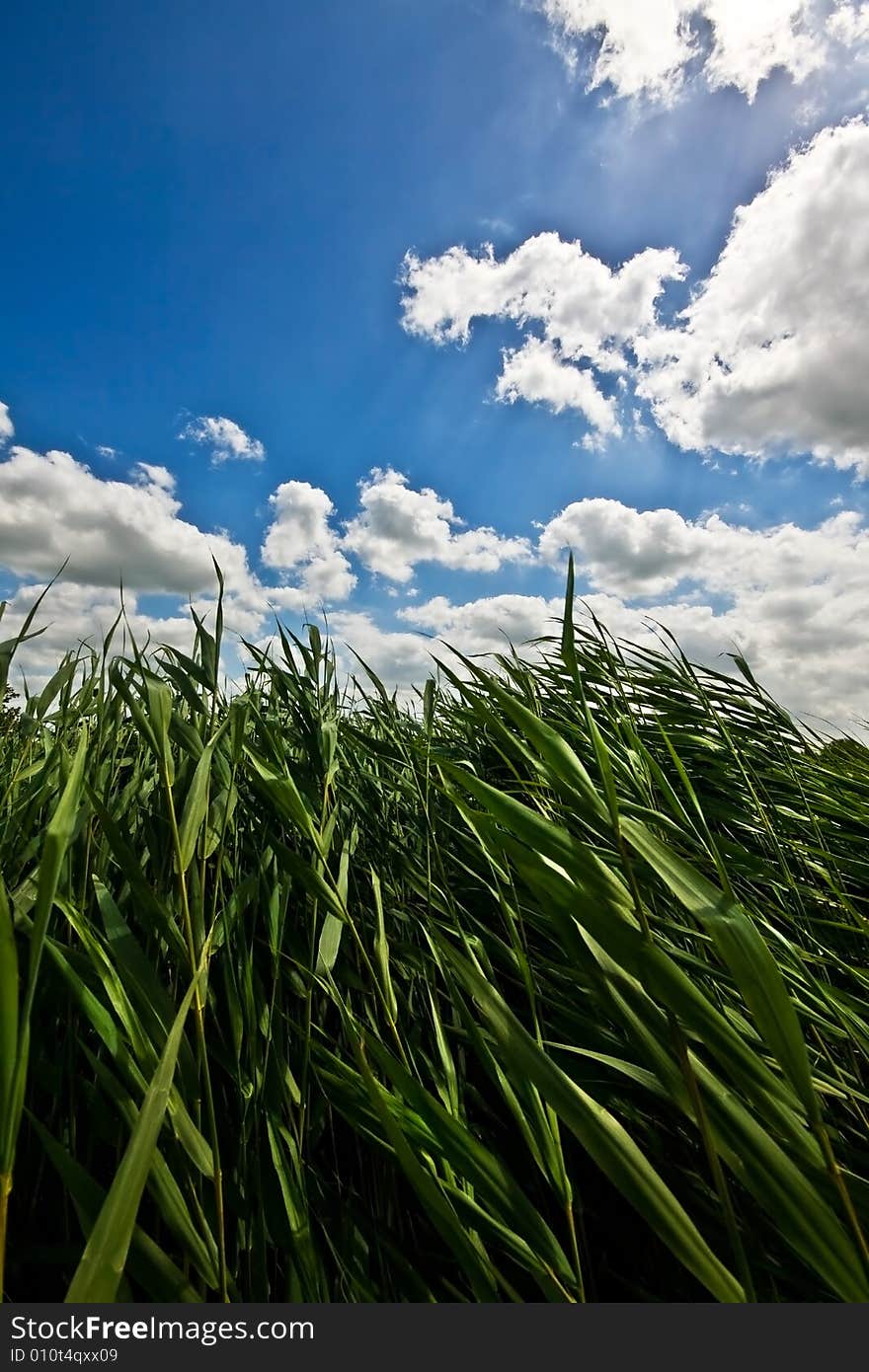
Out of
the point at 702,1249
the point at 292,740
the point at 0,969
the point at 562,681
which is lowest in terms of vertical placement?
A: the point at 702,1249

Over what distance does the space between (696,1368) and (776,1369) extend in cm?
9

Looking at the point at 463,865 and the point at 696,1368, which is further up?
the point at 463,865

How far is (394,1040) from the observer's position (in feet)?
4.42

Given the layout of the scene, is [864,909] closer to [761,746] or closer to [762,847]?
[762,847]

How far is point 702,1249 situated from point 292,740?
4.55 ft

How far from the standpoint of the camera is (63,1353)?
2.64 feet

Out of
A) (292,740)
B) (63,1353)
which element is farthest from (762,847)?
(63,1353)

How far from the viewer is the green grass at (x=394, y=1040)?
0.76m

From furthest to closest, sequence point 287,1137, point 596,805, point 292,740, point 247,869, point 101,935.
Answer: point 292,740
point 247,869
point 101,935
point 287,1137
point 596,805

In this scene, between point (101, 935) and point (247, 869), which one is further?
point (247, 869)

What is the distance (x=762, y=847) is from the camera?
6.79ft

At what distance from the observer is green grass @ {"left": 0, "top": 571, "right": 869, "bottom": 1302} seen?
2.49 ft

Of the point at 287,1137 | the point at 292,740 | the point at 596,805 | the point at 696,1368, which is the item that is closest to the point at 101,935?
the point at 287,1137

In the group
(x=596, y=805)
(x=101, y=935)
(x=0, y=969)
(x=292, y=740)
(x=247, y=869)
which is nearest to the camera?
(x=0, y=969)
